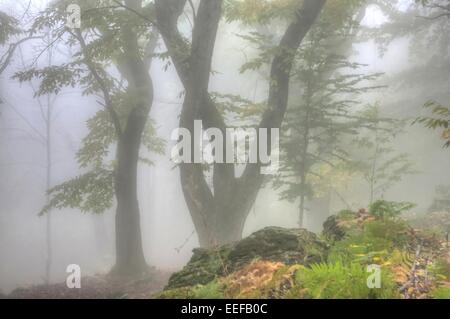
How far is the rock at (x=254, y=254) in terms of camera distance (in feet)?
11.2

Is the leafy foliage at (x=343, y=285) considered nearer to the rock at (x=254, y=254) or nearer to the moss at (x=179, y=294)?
the rock at (x=254, y=254)

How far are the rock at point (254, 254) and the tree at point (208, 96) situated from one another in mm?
5460

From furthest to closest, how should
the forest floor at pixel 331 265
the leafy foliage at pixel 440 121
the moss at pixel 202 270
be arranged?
the leafy foliage at pixel 440 121, the moss at pixel 202 270, the forest floor at pixel 331 265

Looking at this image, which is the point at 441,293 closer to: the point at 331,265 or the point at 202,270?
the point at 331,265

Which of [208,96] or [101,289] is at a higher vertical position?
[208,96]

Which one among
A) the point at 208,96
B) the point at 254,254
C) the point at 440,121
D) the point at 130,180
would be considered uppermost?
the point at 208,96

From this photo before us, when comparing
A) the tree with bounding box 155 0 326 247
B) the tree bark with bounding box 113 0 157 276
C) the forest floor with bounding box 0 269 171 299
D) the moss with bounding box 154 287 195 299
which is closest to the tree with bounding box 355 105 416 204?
the moss with bounding box 154 287 195 299

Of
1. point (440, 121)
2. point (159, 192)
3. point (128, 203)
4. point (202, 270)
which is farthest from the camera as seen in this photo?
point (159, 192)

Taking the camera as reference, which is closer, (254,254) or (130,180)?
(254,254)

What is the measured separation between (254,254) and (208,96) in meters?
7.44

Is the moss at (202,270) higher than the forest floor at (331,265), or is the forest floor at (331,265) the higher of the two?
the forest floor at (331,265)

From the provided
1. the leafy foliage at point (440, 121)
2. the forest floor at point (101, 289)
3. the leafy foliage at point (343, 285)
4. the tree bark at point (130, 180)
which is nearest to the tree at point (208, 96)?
the forest floor at point (101, 289)

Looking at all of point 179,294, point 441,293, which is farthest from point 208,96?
point 441,293

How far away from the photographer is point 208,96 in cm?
1066
